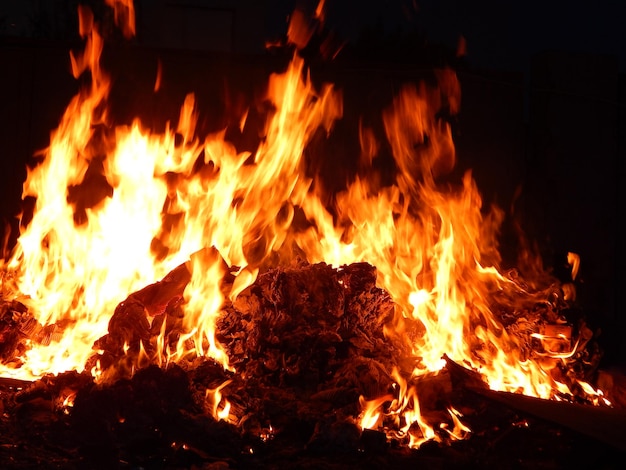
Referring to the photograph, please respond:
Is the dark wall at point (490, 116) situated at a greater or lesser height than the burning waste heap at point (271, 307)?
greater

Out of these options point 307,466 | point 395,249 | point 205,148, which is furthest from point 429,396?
point 205,148

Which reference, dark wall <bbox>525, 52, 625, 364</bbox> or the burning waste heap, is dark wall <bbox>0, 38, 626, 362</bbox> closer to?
dark wall <bbox>525, 52, 625, 364</bbox>

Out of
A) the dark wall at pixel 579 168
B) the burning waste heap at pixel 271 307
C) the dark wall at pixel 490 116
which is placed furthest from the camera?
the dark wall at pixel 579 168

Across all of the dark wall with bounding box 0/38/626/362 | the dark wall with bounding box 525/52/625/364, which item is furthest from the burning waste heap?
the dark wall with bounding box 525/52/625/364

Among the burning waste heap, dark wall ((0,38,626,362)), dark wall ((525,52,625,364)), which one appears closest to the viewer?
the burning waste heap

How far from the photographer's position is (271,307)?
574 cm

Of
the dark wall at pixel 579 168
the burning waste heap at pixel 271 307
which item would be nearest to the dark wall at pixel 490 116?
the dark wall at pixel 579 168

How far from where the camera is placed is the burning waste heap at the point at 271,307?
15.4 feet

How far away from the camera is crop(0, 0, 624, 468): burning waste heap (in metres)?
4.68

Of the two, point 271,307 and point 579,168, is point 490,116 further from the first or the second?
point 271,307

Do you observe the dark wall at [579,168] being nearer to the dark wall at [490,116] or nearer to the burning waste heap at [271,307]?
the dark wall at [490,116]

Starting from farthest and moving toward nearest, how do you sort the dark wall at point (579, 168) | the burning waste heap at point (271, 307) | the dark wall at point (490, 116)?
the dark wall at point (579, 168) → the dark wall at point (490, 116) → the burning waste heap at point (271, 307)

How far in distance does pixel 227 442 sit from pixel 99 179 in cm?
397

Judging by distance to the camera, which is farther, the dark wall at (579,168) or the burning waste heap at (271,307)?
the dark wall at (579,168)
